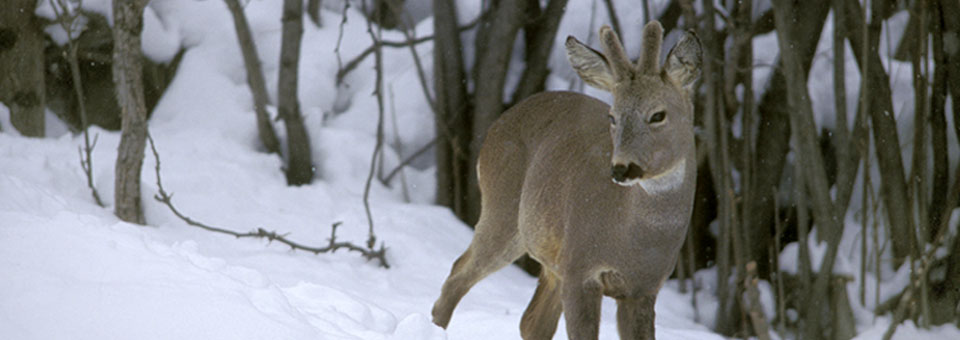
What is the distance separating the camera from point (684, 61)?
3510 millimetres

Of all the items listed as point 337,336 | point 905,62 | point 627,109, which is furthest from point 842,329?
point 337,336

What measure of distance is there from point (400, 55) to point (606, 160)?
4934mm

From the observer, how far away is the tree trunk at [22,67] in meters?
6.80

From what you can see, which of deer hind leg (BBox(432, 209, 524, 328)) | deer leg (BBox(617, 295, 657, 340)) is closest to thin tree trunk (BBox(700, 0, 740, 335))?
deer hind leg (BBox(432, 209, 524, 328))

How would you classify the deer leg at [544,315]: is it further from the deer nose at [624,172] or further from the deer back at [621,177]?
the deer nose at [624,172]

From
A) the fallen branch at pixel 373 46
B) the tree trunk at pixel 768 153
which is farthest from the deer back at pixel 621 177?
the fallen branch at pixel 373 46

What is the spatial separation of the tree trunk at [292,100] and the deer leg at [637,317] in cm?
405

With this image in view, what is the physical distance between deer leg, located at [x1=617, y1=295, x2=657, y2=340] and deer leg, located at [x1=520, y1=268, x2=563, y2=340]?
2.35 ft

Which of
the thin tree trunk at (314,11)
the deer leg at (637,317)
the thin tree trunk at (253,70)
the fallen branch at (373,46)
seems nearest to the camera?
the deer leg at (637,317)

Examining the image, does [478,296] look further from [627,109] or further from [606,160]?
[627,109]

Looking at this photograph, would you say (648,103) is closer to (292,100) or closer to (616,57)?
(616,57)

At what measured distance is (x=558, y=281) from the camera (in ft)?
14.7

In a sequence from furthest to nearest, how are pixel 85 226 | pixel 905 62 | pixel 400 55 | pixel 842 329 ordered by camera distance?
pixel 400 55 < pixel 905 62 < pixel 842 329 < pixel 85 226

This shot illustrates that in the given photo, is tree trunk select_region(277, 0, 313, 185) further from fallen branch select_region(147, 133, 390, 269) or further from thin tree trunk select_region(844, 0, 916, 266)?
thin tree trunk select_region(844, 0, 916, 266)
